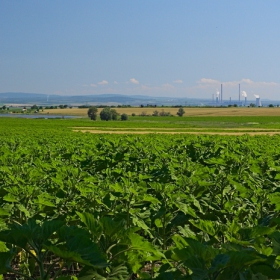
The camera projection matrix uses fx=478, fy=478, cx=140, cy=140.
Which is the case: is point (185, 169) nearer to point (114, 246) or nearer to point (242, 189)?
point (242, 189)

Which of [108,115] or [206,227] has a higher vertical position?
[206,227]

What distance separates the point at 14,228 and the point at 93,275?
534 mm

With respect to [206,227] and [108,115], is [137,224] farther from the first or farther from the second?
[108,115]

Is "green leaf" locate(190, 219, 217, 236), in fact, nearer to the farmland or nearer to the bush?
the farmland

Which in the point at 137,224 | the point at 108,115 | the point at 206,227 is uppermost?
the point at 206,227

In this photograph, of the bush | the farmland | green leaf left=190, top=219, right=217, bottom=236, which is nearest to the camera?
the farmland

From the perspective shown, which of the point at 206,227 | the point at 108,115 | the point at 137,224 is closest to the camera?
the point at 206,227

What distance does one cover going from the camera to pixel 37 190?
602 centimetres

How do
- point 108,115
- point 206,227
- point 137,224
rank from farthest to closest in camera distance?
point 108,115 → point 137,224 → point 206,227

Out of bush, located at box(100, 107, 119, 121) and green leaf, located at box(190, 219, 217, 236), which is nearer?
green leaf, located at box(190, 219, 217, 236)

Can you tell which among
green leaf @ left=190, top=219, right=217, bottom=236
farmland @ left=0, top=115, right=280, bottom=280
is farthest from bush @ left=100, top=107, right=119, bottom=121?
green leaf @ left=190, top=219, right=217, bottom=236

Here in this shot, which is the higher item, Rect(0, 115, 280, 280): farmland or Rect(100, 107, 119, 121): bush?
Rect(0, 115, 280, 280): farmland

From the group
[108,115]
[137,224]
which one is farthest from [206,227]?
[108,115]

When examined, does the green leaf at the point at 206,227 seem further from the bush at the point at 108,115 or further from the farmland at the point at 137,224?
the bush at the point at 108,115
